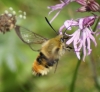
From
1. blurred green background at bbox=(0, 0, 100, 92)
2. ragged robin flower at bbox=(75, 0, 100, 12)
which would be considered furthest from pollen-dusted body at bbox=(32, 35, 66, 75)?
blurred green background at bbox=(0, 0, 100, 92)

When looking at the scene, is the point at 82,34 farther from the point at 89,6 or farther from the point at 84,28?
the point at 89,6

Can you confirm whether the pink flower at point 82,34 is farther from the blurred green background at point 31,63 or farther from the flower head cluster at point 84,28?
the blurred green background at point 31,63

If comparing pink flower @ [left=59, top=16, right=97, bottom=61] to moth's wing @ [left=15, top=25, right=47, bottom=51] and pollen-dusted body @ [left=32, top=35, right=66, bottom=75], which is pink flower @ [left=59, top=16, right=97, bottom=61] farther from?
moth's wing @ [left=15, top=25, right=47, bottom=51]

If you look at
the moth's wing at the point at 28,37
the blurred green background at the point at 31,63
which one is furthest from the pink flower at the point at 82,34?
the blurred green background at the point at 31,63

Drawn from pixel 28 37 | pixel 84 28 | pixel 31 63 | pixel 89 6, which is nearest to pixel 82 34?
pixel 84 28

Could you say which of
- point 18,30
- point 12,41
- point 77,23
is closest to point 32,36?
point 18,30

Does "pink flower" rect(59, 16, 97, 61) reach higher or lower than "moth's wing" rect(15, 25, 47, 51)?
lower
